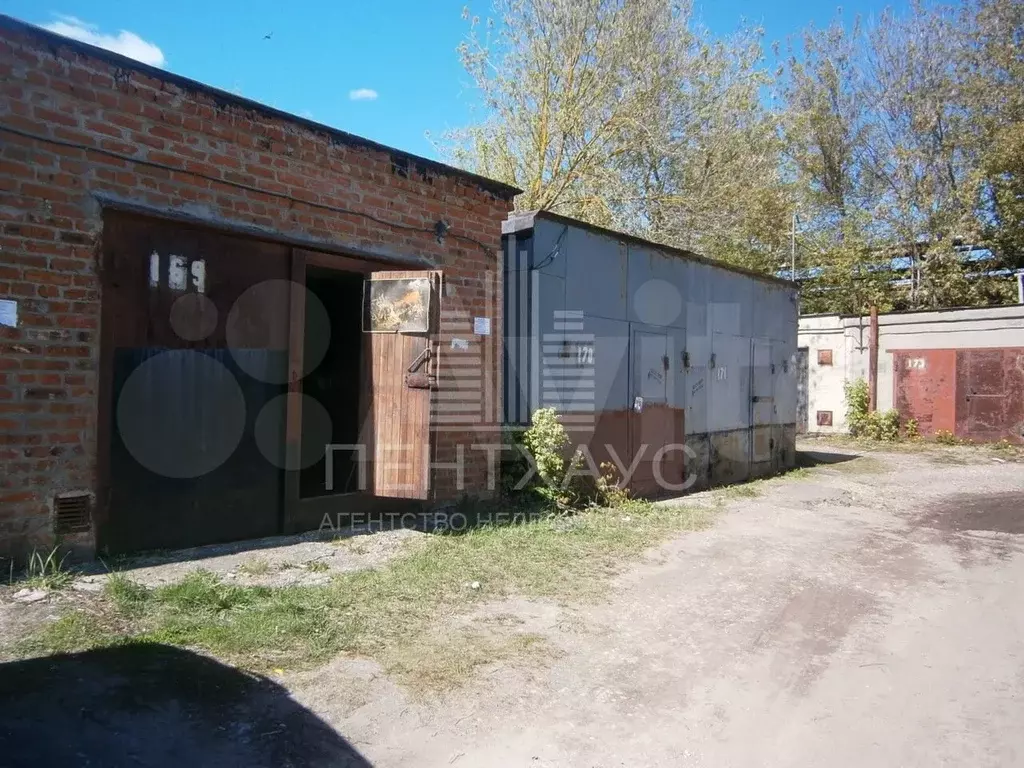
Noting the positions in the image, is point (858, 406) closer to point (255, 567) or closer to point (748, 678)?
point (748, 678)

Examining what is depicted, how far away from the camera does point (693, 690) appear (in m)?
3.57

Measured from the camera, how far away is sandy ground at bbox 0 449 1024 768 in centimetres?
293

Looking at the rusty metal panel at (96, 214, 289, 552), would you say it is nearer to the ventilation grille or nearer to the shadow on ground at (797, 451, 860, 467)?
the ventilation grille

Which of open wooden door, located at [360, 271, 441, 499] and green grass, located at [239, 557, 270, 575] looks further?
open wooden door, located at [360, 271, 441, 499]

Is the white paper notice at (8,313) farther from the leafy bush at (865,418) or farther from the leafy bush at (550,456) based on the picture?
→ the leafy bush at (865,418)

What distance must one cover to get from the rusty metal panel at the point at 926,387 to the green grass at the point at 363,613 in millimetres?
14188

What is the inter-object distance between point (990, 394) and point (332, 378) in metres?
15.3

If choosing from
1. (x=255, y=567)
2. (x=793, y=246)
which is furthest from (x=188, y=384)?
(x=793, y=246)

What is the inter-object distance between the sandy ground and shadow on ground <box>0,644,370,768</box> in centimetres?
1

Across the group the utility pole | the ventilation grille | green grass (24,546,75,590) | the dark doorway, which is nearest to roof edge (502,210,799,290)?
the dark doorway

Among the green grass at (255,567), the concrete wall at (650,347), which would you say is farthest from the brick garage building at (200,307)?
the concrete wall at (650,347)

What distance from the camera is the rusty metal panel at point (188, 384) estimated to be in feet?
16.1

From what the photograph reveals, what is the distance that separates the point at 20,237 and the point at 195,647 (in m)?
2.71

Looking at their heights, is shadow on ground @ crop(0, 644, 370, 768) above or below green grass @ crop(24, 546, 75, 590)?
below
